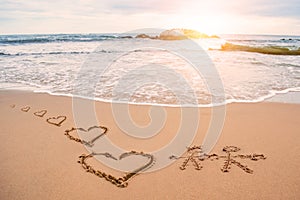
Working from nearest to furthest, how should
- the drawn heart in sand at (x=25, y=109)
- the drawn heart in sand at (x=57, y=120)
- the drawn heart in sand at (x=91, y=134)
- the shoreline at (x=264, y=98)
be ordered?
the drawn heart in sand at (x=91, y=134), the drawn heart in sand at (x=57, y=120), the drawn heart in sand at (x=25, y=109), the shoreline at (x=264, y=98)

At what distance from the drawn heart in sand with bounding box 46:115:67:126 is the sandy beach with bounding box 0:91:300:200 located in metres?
0.08

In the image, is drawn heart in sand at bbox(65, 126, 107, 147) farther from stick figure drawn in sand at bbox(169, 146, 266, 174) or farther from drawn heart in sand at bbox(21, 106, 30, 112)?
drawn heart in sand at bbox(21, 106, 30, 112)

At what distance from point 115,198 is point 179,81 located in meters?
5.96

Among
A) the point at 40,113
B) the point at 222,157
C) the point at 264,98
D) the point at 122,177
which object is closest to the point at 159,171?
the point at 122,177

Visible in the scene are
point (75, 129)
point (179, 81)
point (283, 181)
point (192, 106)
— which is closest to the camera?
point (283, 181)

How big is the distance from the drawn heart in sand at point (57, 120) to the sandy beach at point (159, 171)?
0.27 feet

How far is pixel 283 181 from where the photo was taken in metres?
2.92

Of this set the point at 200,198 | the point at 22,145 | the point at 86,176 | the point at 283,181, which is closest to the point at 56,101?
the point at 22,145

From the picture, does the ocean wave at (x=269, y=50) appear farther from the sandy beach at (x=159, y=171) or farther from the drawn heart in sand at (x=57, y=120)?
the drawn heart in sand at (x=57, y=120)

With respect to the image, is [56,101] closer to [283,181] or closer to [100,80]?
[100,80]

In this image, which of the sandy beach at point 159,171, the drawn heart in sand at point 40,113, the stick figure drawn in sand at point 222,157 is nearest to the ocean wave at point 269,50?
the sandy beach at point 159,171

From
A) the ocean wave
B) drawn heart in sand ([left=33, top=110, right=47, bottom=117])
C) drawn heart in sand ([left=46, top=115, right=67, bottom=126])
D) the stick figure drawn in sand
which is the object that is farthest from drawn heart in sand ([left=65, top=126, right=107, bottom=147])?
the ocean wave

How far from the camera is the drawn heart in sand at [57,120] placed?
4739 millimetres

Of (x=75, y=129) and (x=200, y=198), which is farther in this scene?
(x=75, y=129)
